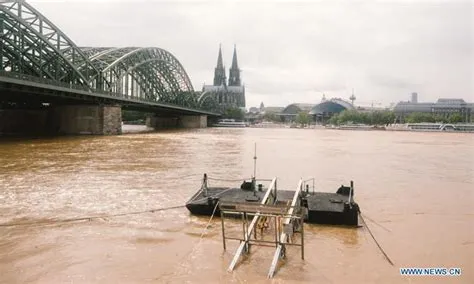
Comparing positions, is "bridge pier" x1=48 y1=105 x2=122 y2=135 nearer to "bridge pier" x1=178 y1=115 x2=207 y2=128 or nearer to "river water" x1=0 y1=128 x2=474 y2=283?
"river water" x1=0 y1=128 x2=474 y2=283

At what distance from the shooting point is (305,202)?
17.1m

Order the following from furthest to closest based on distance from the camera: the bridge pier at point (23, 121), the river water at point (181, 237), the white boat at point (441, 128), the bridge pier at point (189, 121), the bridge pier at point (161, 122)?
1. the white boat at point (441, 128)
2. the bridge pier at point (189, 121)
3. the bridge pier at point (161, 122)
4. the bridge pier at point (23, 121)
5. the river water at point (181, 237)

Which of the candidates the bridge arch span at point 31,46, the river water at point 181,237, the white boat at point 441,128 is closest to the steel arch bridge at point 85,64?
the bridge arch span at point 31,46

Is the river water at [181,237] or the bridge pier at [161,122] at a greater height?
the bridge pier at [161,122]

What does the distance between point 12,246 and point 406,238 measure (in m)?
12.5

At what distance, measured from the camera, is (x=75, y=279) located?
9.92 metres

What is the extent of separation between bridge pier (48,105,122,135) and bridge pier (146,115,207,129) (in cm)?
7764

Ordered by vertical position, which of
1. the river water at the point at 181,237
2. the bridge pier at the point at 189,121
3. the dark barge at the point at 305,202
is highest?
the bridge pier at the point at 189,121

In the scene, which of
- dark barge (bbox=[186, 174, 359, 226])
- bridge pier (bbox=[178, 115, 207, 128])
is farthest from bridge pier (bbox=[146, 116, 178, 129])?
dark barge (bbox=[186, 174, 359, 226])

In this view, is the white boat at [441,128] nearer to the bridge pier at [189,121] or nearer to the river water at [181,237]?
the bridge pier at [189,121]

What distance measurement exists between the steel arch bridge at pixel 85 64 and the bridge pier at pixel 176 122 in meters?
5.97

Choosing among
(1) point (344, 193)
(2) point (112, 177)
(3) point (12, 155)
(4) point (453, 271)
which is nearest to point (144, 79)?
(3) point (12, 155)

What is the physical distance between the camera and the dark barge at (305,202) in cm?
1563

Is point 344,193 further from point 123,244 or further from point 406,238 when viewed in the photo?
point 123,244
